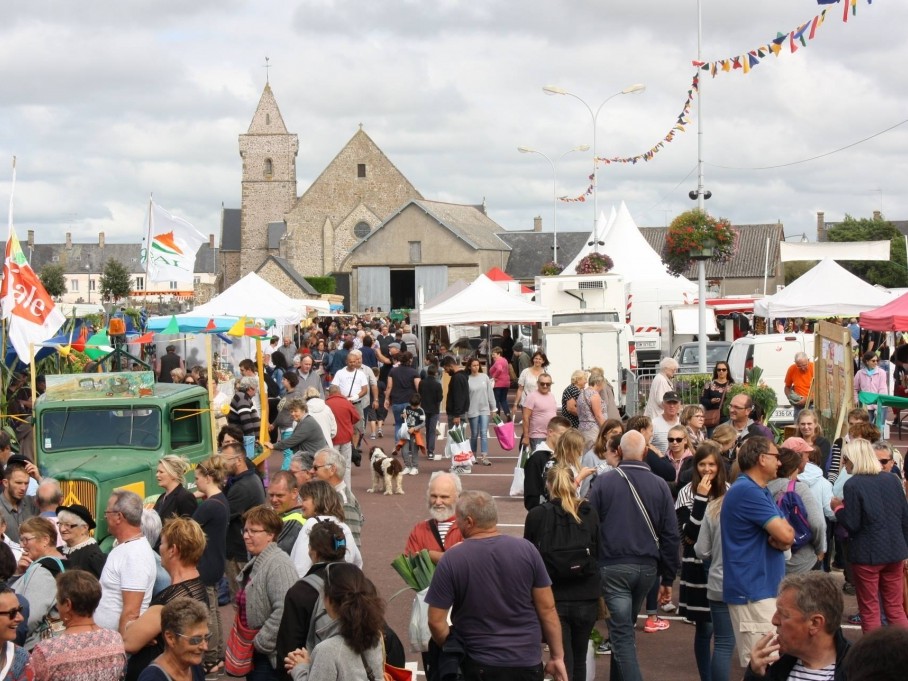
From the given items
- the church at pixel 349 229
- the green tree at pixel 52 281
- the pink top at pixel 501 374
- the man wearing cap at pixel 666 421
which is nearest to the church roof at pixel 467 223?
the church at pixel 349 229

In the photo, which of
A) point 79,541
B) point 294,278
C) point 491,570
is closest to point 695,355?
point 79,541

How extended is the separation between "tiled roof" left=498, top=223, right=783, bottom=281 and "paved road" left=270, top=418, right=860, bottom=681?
67.0 m

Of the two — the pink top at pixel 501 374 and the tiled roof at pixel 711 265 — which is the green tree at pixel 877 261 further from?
the pink top at pixel 501 374

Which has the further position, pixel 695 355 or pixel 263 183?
pixel 263 183

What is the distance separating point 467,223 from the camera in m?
87.1

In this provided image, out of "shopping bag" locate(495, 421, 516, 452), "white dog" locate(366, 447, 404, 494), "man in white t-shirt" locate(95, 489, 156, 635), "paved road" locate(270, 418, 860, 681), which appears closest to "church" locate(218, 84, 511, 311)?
"paved road" locate(270, 418, 860, 681)

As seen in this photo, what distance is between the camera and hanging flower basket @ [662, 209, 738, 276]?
2183 cm

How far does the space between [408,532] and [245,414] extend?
9.84 ft

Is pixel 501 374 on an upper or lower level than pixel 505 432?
upper

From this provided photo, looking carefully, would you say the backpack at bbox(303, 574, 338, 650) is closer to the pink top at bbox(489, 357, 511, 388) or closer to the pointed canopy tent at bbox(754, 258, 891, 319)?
the pink top at bbox(489, 357, 511, 388)

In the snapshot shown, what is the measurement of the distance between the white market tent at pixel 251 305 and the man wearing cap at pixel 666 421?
1464 cm

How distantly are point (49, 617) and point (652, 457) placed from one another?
4.94 m

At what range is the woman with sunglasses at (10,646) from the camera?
495 centimetres

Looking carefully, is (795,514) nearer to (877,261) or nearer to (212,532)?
(212,532)
